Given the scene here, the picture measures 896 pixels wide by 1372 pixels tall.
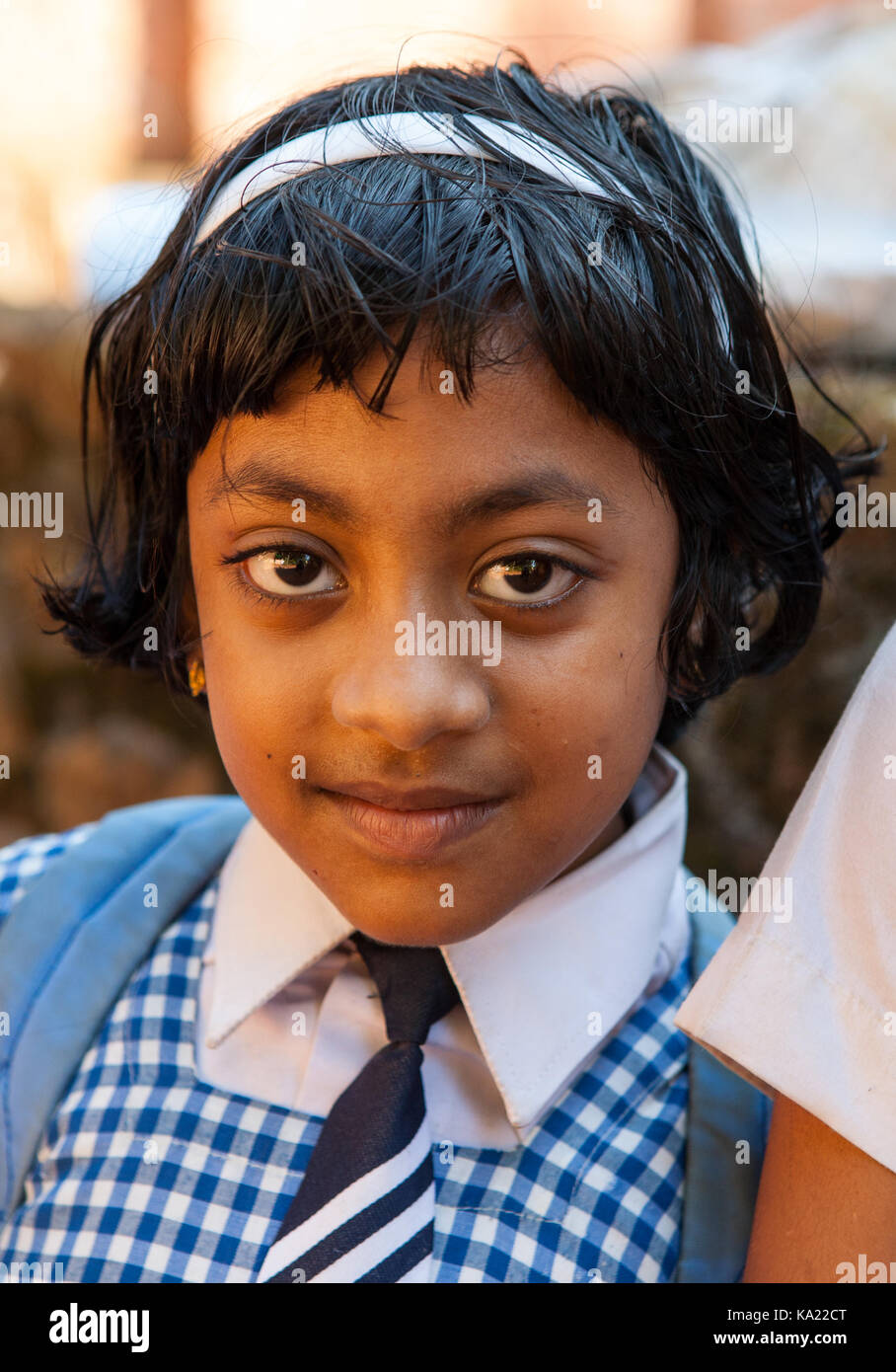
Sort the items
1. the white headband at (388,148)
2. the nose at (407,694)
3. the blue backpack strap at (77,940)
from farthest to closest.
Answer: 1. the blue backpack strap at (77,940)
2. the white headband at (388,148)
3. the nose at (407,694)

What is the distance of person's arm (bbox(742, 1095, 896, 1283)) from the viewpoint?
82 centimetres

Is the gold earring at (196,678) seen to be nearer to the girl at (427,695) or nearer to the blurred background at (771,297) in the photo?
the girl at (427,695)

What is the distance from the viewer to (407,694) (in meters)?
0.80

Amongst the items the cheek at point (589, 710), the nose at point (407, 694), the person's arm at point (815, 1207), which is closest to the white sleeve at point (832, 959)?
the person's arm at point (815, 1207)

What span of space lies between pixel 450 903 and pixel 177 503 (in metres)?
0.43

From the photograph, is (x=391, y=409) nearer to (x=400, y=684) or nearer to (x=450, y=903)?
(x=400, y=684)

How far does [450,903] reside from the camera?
896 mm

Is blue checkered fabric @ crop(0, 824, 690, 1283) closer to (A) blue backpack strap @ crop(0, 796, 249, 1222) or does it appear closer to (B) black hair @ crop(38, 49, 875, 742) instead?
(A) blue backpack strap @ crop(0, 796, 249, 1222)

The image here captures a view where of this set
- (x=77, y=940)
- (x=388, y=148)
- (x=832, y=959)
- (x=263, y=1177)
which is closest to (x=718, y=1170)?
(x=832, y=959)

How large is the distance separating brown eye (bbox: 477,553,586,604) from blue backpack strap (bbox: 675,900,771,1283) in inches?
16.0

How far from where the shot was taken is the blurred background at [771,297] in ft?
5.45

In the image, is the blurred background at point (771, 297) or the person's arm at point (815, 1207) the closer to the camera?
the person's arm at point (815, 1207)

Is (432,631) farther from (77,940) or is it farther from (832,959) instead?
(77,940)

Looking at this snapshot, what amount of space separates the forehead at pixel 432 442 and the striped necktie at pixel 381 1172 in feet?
1.29
